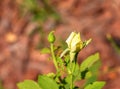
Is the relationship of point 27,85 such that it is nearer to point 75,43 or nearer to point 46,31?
point 75,43

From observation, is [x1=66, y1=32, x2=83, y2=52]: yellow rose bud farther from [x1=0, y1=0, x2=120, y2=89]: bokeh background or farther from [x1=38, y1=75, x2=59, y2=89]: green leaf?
[x1=0, y1=0, x2=120, y2=89]: bokeh background

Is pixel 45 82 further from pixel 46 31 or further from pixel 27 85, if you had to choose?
pixel 46 31

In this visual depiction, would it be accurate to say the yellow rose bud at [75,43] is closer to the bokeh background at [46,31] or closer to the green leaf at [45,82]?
the green leaf at [45,82]

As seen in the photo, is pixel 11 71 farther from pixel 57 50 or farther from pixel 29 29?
pixel 57 50

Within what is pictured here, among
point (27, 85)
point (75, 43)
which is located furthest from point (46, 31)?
point (75, 43)

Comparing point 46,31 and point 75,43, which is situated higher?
point 46,31

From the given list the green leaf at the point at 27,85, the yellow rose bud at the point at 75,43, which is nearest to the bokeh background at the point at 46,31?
the green leaf at the point at 27,85

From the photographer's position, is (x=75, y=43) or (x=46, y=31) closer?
(x=75, y=43)

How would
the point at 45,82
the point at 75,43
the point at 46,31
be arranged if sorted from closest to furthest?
the point at 75,43, the point at 45,82, the point at 46,31

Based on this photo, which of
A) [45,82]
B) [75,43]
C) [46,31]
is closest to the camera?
[75,43]

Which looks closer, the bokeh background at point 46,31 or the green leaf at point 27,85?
the green leaf at point 27,85
